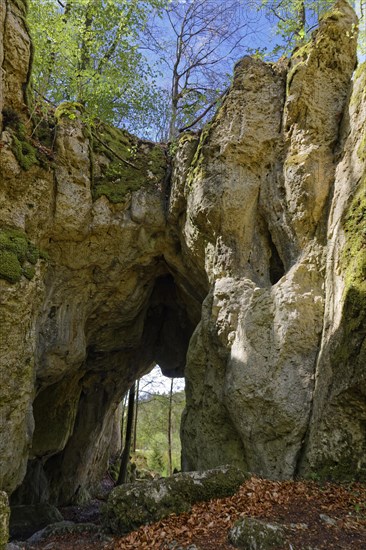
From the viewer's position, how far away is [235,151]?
9836 millimetres

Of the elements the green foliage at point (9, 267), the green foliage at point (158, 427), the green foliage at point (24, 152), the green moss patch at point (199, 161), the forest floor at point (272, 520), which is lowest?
the green foliage at point (158, 427)

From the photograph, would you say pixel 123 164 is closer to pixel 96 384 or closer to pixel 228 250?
pixel 228 250

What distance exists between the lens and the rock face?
7355 mm

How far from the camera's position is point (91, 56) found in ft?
44.4

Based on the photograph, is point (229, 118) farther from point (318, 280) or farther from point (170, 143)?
point (318, 280)

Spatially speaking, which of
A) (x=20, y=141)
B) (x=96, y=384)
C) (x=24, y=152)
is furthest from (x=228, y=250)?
(x=96, y=384)

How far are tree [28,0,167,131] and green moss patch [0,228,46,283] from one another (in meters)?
4.13

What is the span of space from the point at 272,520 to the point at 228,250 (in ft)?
19.9

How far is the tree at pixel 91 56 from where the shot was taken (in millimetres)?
11008

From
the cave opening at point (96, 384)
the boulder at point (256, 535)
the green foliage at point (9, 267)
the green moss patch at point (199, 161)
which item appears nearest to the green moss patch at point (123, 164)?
the green moss patch at point (199, 161)

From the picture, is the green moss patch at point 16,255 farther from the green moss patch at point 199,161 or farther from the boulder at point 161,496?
the boulder at point 161,496

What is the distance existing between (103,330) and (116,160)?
5.63 metres

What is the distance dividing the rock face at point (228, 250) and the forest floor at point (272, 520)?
768 millimetres

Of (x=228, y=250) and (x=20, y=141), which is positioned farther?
(x=228, y=250)
